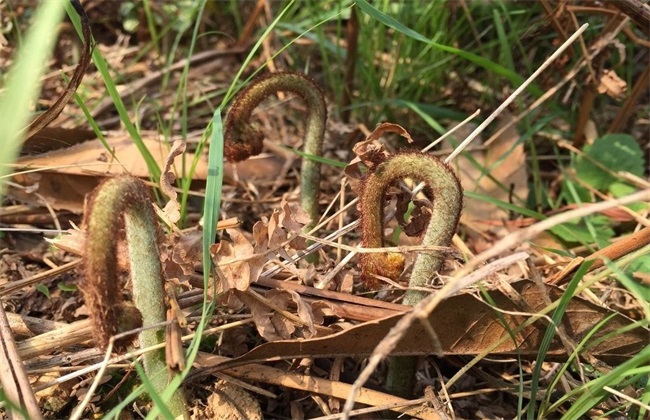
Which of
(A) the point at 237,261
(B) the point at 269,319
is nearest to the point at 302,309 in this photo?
(B) the point at 269,319

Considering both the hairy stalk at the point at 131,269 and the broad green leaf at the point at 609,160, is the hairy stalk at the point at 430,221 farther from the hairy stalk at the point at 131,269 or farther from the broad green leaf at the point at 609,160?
the broad green leaf at the point at 609,160

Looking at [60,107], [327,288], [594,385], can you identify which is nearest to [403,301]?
[327,288]

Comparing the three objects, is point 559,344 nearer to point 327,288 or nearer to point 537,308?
point 537,308

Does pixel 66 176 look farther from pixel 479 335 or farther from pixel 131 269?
pixel 479 335

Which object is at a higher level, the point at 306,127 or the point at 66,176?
the point at 306,127

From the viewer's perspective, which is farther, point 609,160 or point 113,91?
point 609,160

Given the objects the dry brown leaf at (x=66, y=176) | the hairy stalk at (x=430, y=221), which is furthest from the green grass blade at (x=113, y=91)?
the hairy stalk at (x=430, y=221)

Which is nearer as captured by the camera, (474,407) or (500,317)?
(500,317)
